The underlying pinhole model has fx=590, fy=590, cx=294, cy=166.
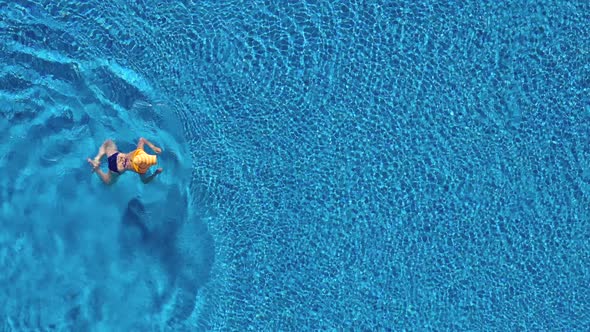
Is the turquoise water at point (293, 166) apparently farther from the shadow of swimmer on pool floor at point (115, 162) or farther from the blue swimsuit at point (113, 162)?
the blue swimsuit at point (113, 162)

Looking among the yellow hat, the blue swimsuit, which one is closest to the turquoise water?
the blue swimsuit

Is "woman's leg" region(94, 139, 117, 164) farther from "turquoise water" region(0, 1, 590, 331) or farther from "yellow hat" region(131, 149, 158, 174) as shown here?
"yellow hat" region(131, 149, 158, 174)

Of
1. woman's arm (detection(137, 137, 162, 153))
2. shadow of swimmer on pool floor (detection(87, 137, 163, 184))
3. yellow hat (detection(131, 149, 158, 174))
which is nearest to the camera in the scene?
A: yellow hat (detection(131, 149, 158, 174))

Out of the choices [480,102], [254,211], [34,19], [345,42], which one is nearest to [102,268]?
[254,211]

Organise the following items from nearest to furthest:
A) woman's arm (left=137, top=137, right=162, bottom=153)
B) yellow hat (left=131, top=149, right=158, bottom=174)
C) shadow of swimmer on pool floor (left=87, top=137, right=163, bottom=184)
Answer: yellow hat (left=131, top=149, right=158, bottom=174)
shadow of swimmer on pool floor (left=87, top=137, right=163, bottom=184)
woman's arm (left=137, top=137, right=162, bottom=153)

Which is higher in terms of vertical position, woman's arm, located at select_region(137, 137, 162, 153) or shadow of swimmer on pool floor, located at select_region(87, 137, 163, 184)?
woman's arm, located at select_region(137, 137, 162, 153)

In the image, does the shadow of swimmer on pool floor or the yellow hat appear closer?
the yellow hat

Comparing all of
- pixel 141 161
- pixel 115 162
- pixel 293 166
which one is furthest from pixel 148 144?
pixel 293 166

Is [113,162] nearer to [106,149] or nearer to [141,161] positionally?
[106,149]

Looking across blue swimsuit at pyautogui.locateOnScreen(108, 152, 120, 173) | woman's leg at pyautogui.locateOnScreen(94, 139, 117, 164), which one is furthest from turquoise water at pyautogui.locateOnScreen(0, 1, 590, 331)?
blue swimsuit at pyautogui.locateOnScreen(108, 152, 120, 173)
